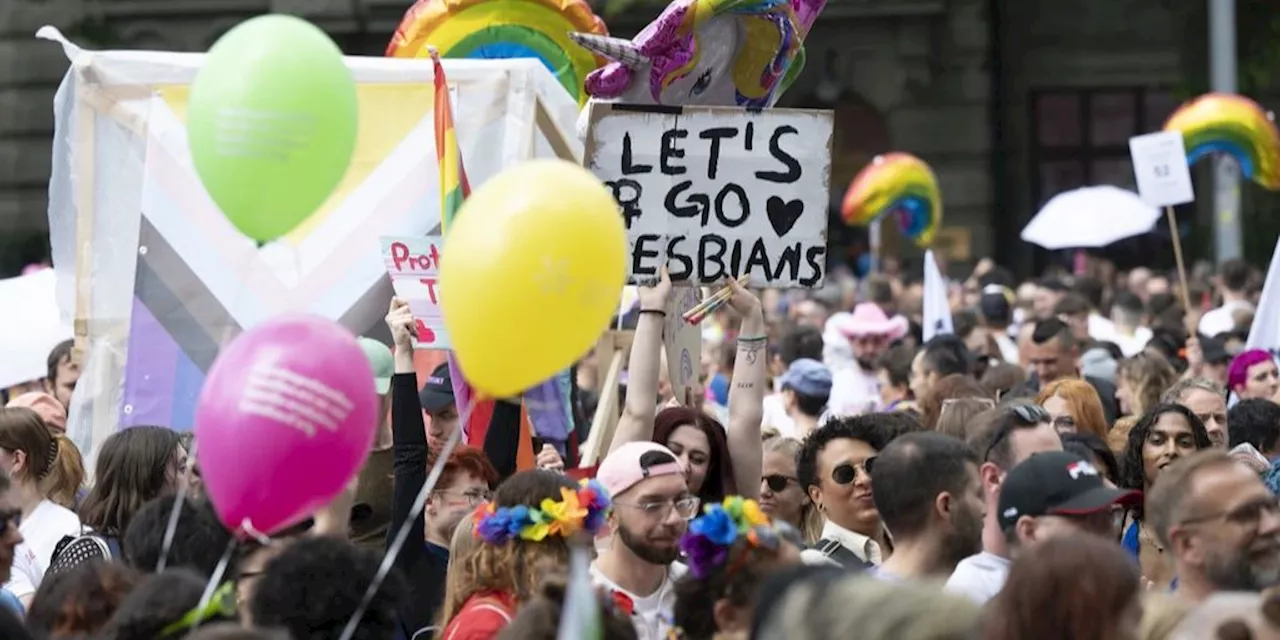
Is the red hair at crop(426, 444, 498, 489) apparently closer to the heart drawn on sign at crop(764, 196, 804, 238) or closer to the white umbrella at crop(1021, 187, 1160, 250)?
the heart drawn on sign at crop(764, 196, 804, 238)

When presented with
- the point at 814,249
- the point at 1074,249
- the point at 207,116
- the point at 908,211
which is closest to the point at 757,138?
the point at 814,249

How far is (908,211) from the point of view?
1872cm

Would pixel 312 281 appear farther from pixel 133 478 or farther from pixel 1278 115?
pixel 1278 115

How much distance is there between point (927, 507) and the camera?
5328 mm

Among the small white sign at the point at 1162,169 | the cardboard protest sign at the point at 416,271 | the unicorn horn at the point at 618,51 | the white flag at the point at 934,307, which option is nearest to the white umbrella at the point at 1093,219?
the small white sign at the point at 1162,169

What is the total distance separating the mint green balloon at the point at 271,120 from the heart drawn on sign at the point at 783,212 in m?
1.90

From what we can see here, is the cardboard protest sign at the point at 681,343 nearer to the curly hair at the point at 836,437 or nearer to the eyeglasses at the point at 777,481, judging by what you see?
the eyeglasses at the point at 777,481

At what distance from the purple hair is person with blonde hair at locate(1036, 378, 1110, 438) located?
1.70 metres

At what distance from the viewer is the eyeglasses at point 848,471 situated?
20.3 feet

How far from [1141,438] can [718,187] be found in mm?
1531

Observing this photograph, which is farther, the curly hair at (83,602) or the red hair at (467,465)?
the red hair at (467,465)

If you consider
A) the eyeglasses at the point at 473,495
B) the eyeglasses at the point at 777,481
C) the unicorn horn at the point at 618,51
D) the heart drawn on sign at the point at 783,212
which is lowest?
the eyeglasses at the point at 777,481

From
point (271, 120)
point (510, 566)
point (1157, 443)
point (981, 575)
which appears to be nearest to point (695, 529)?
point (510, 566)

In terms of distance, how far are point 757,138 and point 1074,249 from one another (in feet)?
55.3
